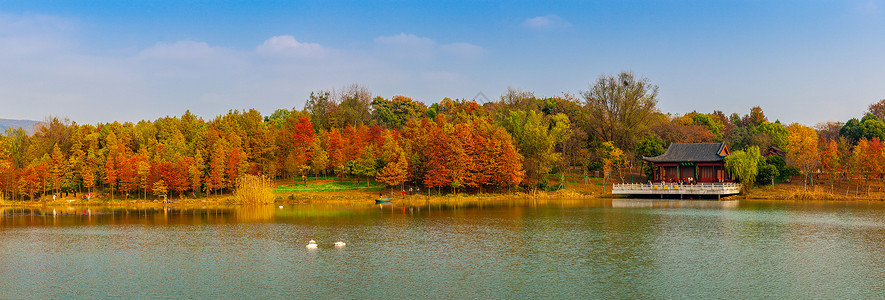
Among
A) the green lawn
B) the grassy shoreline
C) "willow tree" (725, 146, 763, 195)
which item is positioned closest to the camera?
the grassy shoreline

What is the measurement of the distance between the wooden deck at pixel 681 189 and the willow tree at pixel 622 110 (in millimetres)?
14745

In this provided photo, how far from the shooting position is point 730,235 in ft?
115

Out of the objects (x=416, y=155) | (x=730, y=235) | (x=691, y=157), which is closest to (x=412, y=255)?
(x=730, y=235)

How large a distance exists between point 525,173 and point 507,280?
169ft

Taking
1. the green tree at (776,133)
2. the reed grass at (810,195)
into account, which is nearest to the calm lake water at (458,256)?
the reed grass at (810,195)

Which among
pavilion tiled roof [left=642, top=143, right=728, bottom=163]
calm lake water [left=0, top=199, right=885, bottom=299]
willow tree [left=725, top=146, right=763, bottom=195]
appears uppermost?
pavilion tiled roof [left=642, top=143, right=728, bottom=163]

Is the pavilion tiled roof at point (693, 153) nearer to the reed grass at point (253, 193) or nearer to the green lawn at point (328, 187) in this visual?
the green lawn at point (328, 187)

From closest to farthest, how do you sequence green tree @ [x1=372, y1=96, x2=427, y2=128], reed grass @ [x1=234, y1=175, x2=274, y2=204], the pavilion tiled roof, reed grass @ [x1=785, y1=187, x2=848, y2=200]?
reed grass @ [x1=785, y1=187, x2=848, y2=200], reed grass @ [x1=234, y1=175, x2=274, y2=204], the pavilion tiled roof, green tree @ [x1=372, y1=96, x2=427, y2=128]

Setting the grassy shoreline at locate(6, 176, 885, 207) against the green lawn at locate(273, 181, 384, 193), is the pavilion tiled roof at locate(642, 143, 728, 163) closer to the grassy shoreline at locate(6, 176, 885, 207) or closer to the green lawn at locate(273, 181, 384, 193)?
the grassy shoreline at locate(6, 176, 885, 207)

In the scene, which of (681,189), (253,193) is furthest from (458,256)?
(681,189)

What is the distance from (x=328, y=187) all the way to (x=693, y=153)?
151 feet

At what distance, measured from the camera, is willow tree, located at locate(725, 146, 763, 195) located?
66.7 meters

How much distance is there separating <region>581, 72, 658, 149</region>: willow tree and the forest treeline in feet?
0.48

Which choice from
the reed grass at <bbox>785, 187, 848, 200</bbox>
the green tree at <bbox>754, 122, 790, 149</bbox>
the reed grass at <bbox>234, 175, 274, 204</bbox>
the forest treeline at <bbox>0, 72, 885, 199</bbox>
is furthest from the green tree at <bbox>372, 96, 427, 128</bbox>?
the reed grass at <bbox>785, 187, 848, 200</bbox>
